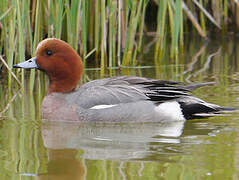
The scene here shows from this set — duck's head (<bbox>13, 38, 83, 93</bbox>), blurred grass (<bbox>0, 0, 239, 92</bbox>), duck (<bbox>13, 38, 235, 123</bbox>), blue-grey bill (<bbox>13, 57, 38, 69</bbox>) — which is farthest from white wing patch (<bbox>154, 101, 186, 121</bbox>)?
blurred grass (<bbox>0, 0, 239, 92</bbox>)

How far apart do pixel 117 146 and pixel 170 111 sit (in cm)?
101

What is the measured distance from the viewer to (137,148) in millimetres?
4266

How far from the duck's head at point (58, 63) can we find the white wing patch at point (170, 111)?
3.03ft

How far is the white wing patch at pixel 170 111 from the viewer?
518cm

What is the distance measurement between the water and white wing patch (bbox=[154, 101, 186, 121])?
0.27 feet

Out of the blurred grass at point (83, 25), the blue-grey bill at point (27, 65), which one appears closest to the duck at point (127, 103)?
the blue-grey bill at point (27, 65)

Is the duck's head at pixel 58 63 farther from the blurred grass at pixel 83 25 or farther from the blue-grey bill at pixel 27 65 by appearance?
the blurred grass at pixel 83 25

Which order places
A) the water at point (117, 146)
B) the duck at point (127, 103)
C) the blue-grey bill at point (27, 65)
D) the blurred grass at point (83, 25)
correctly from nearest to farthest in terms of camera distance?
the water at point (117, 146), the duck at point (127, 103), the blue-grey bill at point (27, 65), the blurred grass at point (83, 25)

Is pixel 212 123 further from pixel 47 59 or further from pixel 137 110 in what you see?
pixel 47 59

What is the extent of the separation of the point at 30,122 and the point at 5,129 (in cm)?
35

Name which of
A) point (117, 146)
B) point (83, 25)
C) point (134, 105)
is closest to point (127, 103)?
point (134, 105)

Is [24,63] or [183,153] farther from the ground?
[24,63]

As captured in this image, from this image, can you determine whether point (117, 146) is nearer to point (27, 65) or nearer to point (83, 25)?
point (27, 65)

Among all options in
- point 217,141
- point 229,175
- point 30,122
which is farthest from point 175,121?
point 229,175
